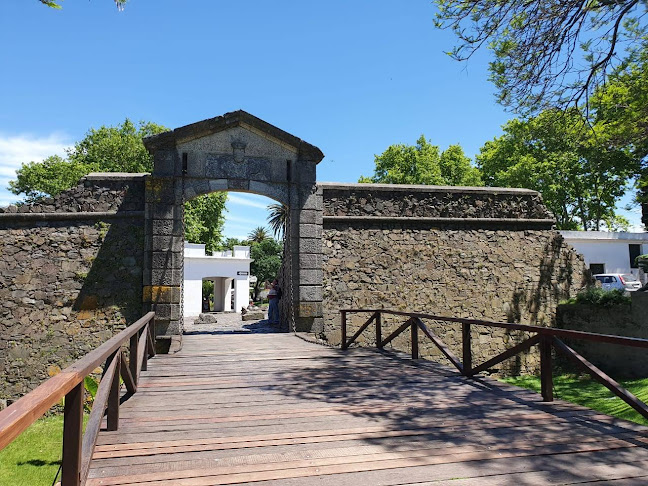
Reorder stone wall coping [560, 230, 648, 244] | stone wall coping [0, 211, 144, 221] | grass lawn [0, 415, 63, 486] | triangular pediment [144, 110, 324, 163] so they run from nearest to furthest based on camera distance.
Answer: grass lawn [0, 415, 63, 486]
stone wall coping [0, 211, 144, 221]
triangular pediment [144, 110, 324, 163]
stone wall coping [560, 230, 648, 244]

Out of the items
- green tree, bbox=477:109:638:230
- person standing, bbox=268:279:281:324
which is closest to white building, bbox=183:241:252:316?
person standing, bbox=268:279:281:324

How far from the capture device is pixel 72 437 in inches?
94.4

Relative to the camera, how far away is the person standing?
12.4 metres

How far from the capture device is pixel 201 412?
4.39m

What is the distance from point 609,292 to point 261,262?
36.2 meters

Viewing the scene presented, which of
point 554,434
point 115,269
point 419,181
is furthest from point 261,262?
point 554,434

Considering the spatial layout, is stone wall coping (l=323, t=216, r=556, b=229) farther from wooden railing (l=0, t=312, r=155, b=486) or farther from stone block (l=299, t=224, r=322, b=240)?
wooden railing (l=0, t=312, r=155, b=486)

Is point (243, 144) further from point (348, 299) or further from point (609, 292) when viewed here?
point (609, 292)

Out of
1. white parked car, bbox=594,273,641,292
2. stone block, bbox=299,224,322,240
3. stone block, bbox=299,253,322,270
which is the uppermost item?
stone block, bbox=299,224,322,240

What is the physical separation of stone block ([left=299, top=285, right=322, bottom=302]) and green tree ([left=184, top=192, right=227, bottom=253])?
19460mm

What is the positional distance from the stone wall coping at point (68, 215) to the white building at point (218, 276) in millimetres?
15999

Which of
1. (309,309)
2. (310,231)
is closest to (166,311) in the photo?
(309,309)

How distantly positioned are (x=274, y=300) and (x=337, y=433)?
8.95 meters

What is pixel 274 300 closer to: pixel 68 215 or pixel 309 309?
pixel 309 309
